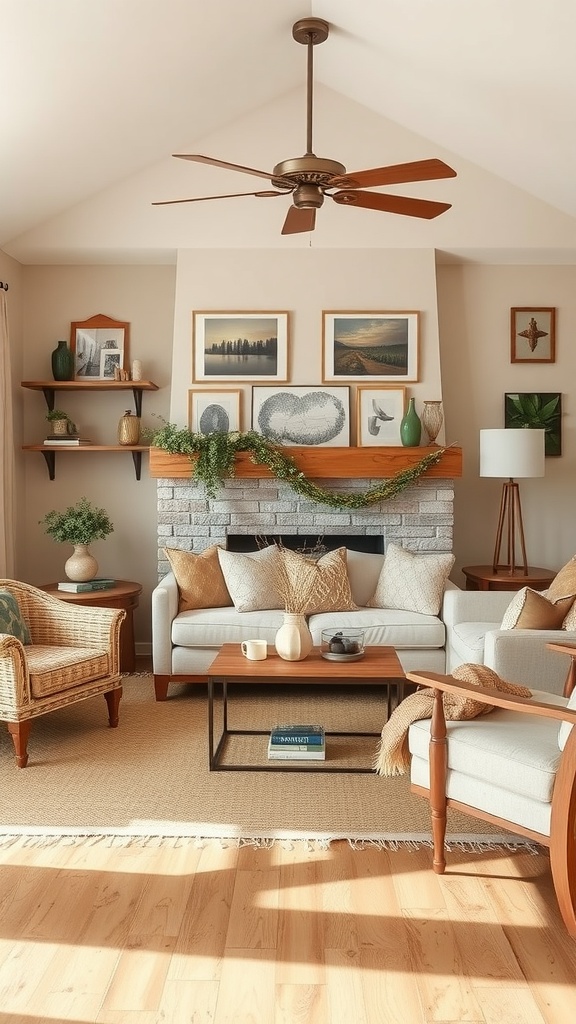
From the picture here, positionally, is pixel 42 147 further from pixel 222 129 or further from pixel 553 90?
pixel 553 90

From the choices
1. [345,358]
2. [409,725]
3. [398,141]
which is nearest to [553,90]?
[398,141]

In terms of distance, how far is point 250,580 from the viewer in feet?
16.6

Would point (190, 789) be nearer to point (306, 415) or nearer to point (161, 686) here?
point (161, 686)

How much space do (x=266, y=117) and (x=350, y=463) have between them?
2.20m

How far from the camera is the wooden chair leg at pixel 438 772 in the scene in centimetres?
286

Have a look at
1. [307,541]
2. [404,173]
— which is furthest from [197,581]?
[404,173]

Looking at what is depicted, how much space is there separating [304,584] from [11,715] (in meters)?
1.86

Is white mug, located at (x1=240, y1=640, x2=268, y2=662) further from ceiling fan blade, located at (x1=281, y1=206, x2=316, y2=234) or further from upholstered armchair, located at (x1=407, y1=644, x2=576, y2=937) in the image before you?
ceiling fan blade, located at (x1=281, y1=206, x2=316, y2=234)

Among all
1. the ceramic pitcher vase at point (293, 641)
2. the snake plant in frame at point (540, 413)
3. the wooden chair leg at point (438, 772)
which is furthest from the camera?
the snake plant in frame at point (540, 413)

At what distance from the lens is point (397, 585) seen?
16.9 feet

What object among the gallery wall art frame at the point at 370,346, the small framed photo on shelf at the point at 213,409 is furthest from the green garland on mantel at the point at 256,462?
the gallery wall art frame at the point at 370,346

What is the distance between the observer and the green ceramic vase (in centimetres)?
543

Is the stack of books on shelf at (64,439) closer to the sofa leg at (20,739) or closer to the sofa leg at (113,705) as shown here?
the sofa leg at (113,705)

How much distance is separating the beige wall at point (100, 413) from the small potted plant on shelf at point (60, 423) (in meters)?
0.23
